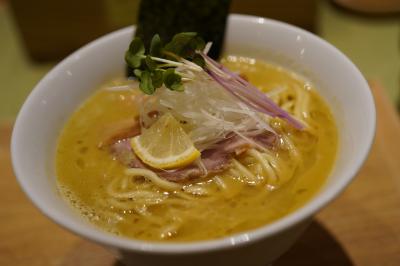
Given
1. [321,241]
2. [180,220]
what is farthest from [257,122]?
[321,241]

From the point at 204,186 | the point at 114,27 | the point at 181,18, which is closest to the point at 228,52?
the point at 181,18

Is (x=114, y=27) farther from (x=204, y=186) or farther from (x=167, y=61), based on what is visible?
(x=204, y=186)

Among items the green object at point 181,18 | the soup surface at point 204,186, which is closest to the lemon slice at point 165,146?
the soup surface at point 204,186

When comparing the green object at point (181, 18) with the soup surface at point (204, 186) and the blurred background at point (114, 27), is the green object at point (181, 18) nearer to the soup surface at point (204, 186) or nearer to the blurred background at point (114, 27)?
the soup surface at point (204, 186)

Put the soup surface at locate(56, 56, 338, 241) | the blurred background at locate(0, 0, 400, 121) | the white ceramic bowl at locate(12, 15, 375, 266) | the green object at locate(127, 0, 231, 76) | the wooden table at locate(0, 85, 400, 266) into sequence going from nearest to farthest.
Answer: the white ceramic bowl at locate(12, 15, 375, 266), the soup surface at locate(56, 56, 338, 241), the wooden table at locate(0, 85, 400, 266), the green object at locate(127, 0, 231, 76), the blurred background at locate(0, 0, 400, 121)

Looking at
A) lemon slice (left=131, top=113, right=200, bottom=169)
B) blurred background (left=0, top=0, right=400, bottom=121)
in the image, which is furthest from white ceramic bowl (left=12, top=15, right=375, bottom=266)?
blurred background (left=0, top=0, right=400, bottom=121)

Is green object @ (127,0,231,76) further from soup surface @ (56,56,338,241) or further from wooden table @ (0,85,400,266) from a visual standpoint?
wooden table @ (0,85,400,266)

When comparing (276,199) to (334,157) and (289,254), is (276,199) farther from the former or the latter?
(289,254)
